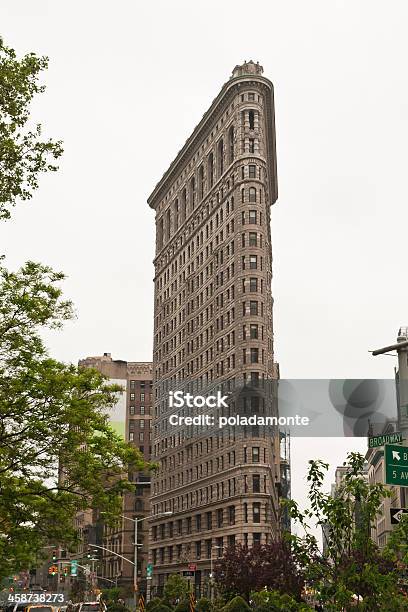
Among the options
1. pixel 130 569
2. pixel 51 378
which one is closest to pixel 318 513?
pixel 51 378

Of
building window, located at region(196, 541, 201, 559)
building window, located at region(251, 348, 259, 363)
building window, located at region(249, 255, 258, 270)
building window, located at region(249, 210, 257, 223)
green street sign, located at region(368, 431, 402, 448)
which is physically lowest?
green street sign, located at region(368, 431, 402, 448)

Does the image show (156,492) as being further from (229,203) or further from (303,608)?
(303,608)

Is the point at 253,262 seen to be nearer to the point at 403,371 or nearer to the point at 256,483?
the point at 256,483

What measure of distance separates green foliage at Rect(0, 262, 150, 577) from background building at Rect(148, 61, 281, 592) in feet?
261

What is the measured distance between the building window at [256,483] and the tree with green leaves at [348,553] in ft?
288

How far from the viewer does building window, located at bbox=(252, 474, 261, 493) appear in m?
103

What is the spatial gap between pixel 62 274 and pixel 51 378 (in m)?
3.67

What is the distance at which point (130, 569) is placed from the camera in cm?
16275

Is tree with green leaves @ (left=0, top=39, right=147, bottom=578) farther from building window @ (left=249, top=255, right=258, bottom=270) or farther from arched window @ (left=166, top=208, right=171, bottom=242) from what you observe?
arched window @ (left=166, top=208, right=171, bottom=242)

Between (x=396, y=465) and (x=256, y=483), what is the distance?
3448 inches

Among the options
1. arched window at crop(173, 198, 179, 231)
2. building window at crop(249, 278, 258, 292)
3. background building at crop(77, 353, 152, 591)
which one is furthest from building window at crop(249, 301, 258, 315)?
background building at crop(77, 353, 152, 591)

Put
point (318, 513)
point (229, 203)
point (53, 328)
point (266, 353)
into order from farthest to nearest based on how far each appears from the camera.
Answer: point (229, 203) → point (266, 353) → point (53, 328) → point (318, 513)

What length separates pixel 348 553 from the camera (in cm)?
1609

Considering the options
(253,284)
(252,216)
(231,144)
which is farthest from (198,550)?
(231,144)
